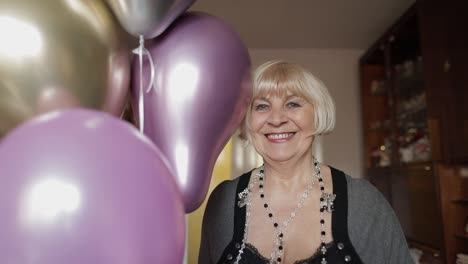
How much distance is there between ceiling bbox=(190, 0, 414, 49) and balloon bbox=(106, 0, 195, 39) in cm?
180

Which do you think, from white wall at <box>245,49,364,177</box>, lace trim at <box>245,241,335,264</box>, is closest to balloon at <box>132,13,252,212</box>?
lace trim at <box>245,241,335,264</box>

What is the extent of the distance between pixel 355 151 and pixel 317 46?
890 mm

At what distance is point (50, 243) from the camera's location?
0.36 metres

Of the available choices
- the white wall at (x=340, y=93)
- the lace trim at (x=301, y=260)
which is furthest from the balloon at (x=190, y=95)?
the white wall at (x=340, y=93)


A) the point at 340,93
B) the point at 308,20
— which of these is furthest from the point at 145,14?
the point at 340,93

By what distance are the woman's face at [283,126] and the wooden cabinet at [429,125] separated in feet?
3.96

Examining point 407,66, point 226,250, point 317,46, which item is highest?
point 317,46

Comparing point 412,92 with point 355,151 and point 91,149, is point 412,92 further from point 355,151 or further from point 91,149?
point 91,149

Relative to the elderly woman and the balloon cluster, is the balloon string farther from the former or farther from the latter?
the elderly woman

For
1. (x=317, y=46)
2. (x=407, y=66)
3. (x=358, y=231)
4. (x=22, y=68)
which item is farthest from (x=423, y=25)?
(x=22, y=68)

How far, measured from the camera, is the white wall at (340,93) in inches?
116

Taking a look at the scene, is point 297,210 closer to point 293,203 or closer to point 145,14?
point 293,203

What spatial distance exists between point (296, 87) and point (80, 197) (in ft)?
2.21

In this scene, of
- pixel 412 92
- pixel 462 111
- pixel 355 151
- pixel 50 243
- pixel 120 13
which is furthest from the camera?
pixel 355 151
